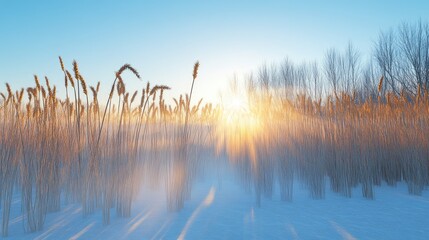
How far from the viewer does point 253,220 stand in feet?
7.69

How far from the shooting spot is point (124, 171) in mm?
2438

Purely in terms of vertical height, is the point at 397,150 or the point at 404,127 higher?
the point at 404,127

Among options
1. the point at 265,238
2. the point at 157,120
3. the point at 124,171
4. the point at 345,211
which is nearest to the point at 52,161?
the point at 124,171

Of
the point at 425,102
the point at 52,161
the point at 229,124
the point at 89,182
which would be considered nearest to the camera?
the point at 52,161

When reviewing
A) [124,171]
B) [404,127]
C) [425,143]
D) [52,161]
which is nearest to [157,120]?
[124,171]

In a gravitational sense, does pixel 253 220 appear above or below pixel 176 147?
below

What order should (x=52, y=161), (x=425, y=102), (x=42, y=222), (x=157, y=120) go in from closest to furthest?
(x=42, y=222) → (x=52, y=161) → (x=157, y=120) → (x=425, y=102)

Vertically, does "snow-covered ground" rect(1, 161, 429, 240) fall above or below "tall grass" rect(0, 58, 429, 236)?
below

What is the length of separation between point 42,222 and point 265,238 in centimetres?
163

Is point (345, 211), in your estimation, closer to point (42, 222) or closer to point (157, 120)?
→ point (157, 120)

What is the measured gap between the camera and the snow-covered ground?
2.03 m

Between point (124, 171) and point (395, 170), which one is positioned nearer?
point (124, 171)

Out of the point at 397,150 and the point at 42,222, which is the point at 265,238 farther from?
the point at 397,150

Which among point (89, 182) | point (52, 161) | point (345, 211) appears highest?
point (52, 161)
